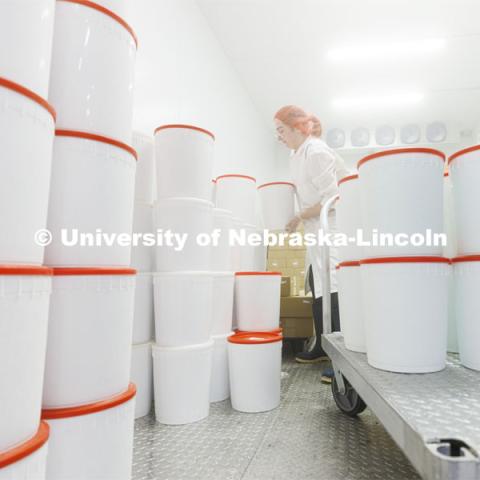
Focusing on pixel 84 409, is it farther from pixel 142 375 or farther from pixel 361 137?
pixel 361 137

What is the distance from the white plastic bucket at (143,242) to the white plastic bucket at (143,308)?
48 mm

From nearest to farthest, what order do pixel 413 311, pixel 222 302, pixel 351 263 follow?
pixel 413 311, pixel 351 263, pixel 222 302

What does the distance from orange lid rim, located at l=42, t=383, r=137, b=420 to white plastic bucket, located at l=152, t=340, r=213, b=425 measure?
0.64 metres

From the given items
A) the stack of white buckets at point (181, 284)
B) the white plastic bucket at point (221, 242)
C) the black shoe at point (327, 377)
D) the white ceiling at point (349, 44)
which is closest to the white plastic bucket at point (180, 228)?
the stack of white buckets at point (181, 284)

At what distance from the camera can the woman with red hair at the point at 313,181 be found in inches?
88.8

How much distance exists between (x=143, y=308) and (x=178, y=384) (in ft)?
1.09

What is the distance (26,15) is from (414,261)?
0.93 metres

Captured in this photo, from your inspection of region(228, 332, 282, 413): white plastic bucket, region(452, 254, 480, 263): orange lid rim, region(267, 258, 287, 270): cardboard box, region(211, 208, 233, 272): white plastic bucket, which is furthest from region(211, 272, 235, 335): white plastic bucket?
region(267, 258, 287, 270): cardboard box

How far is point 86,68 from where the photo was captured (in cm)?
88

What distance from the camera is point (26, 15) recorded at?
0.65 meters

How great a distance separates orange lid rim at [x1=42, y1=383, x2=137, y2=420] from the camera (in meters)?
0.78

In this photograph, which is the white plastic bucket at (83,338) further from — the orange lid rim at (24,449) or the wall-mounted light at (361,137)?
the wall-mounted light at (361,137)

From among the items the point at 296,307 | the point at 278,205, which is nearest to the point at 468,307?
the point at 278,205

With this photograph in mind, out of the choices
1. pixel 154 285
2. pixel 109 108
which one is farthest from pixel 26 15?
pixel 154 285
